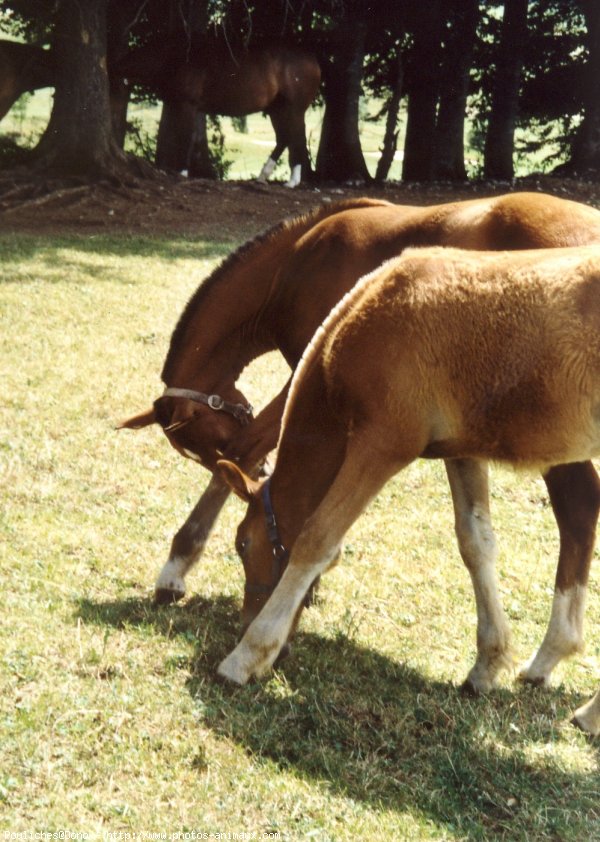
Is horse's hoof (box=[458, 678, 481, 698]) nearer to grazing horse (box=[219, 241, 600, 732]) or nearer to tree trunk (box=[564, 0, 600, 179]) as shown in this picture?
grazing horse (box=[219, 241, 600, 732])

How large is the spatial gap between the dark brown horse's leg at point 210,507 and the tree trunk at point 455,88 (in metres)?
16.4

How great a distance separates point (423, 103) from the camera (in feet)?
71.2

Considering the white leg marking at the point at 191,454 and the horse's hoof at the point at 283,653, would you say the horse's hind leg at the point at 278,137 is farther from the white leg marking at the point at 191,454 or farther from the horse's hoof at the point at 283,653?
the horse's hoof at the point at 283,653

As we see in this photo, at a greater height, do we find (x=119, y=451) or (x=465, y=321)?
(x=465, y=321)

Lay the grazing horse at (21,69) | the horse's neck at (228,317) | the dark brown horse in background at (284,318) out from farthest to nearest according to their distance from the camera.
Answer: the grazing horse at (21,69) → the horse's neck at (228,317) → the dark brown horse in background at (284,318)

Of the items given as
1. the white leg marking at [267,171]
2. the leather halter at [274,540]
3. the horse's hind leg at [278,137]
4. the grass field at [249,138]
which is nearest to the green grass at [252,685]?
the leather halter at [274,540]

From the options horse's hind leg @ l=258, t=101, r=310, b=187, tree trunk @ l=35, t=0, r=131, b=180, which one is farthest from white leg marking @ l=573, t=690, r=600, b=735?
horse's hind leg @ l=258, t=101, r=310, b=187

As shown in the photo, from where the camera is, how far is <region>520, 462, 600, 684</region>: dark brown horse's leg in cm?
461

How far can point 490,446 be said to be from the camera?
13.0ft

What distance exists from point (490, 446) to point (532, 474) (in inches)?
8.9

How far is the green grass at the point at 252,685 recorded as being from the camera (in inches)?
140

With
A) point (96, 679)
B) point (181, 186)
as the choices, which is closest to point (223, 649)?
point (96, 679)

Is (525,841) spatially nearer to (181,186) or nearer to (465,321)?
(465,321)

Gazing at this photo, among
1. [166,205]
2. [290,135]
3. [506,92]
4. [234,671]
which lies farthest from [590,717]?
[506,92]
